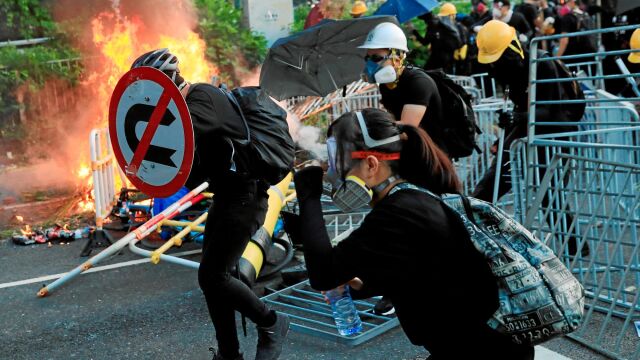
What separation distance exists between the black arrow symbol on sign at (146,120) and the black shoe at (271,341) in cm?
112

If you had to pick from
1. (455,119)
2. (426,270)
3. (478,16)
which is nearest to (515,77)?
(455,119)

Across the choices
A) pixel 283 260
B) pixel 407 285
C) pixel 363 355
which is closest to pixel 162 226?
pixel 283 260

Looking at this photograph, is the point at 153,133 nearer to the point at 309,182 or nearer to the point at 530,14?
the point at 309,182

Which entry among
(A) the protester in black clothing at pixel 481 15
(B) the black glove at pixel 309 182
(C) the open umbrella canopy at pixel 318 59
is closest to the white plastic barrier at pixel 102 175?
(C) the open umbrella canopy at pixel 318 59

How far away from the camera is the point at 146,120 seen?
3781 millimetres

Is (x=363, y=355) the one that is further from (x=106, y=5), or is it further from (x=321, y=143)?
(x=106, y=5)

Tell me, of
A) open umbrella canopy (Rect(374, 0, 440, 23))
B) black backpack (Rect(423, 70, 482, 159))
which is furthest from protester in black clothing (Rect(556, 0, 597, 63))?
black backpack (Rect(423, 70, 482, 159))

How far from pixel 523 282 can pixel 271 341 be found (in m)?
2.08

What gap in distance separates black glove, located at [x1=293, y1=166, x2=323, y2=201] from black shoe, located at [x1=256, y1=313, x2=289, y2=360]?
1.69m

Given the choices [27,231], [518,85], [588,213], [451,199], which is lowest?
[27,231]

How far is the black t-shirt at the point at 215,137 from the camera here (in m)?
3.77

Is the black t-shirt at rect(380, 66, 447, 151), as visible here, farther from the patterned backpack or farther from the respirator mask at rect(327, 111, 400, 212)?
the patterned backpack

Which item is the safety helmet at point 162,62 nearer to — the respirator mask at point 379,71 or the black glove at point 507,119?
the respirator mask at point 379,71

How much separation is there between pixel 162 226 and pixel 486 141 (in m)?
3.58
